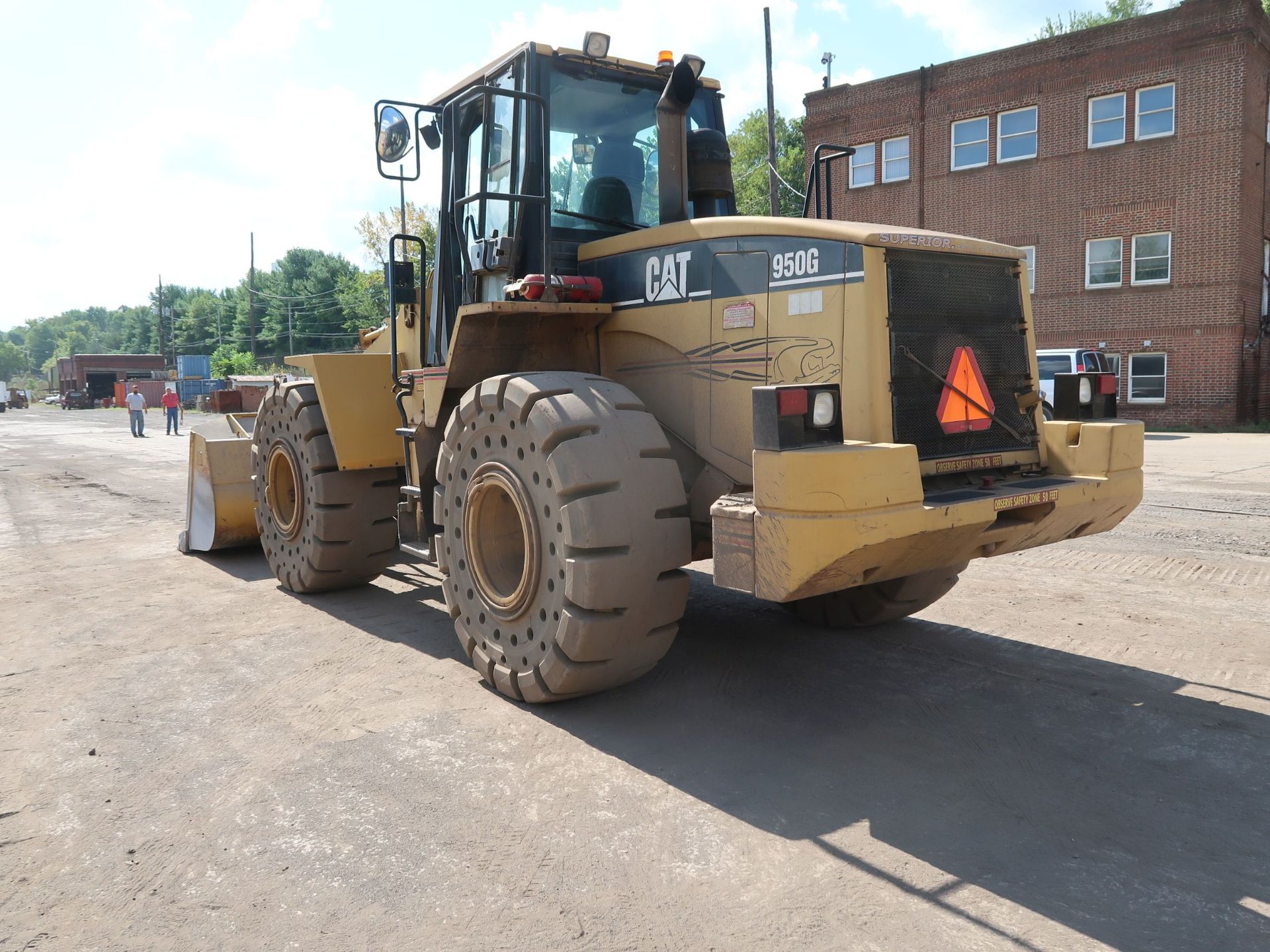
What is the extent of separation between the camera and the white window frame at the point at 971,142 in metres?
29.6

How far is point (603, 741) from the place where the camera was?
14.5 feet

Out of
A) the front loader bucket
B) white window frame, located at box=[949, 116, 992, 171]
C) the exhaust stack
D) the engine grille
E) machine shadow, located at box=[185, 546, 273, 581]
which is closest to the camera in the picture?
the engine grille

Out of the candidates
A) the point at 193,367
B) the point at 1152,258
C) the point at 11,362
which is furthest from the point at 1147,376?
the point at 11,362

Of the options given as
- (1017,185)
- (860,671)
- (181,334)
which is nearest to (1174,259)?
(1017,185)

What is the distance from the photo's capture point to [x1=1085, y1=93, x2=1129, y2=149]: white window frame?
2727cm

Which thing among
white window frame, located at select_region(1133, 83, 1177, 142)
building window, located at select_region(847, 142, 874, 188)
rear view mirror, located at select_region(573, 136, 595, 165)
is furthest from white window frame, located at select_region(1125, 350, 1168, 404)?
rear view mirror, located at select_region(573, 136, 595, 165)

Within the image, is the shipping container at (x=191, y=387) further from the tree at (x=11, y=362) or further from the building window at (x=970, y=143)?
the tree at (x=11, y=362)

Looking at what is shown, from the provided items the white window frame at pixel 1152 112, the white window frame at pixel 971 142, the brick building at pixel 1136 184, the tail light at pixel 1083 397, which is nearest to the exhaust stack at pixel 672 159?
the tail light at pixel 1083 397

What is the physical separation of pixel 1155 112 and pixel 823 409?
28.0 meters

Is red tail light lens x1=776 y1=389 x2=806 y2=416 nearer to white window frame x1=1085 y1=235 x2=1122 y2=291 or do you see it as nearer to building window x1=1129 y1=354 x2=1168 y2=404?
building window x1=1129 y1=354 x2=1168 y2=404

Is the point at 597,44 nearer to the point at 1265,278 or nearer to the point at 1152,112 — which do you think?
the point at 1152,112

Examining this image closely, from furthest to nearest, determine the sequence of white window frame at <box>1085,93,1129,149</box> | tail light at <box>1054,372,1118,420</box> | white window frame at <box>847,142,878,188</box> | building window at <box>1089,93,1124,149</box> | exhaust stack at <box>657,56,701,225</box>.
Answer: white window frame at <box>847,142,878,188</box>, building window at <box>1089,93,1124,149</box>, white window frame at <box>1085,93,1129,149</box>, exhaust stack at <box>657,56,701,225</box>, tail light at <box>1054,372,1118,420</box>

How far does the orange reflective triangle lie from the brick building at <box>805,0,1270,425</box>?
24.8 meters

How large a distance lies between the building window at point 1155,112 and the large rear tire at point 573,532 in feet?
90.6
